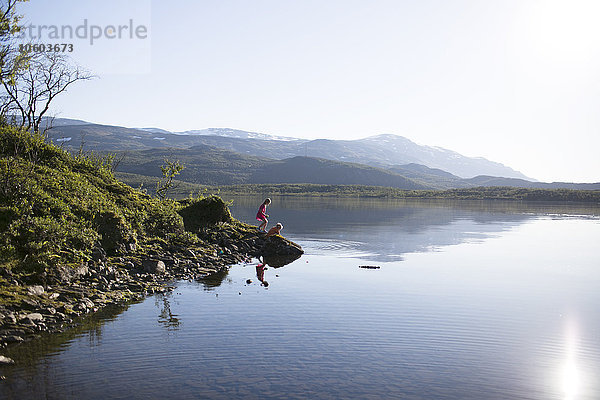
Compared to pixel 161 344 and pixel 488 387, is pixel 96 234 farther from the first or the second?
pixel 488 387

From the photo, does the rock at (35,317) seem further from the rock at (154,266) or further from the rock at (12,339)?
the rock at (154,266)

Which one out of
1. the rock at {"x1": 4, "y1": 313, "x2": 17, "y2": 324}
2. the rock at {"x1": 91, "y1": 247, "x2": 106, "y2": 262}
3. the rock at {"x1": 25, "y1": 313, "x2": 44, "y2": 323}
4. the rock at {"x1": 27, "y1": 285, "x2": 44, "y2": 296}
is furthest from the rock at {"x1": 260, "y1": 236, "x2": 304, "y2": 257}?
the rock at {"x1": 4, "y1": 313, "x2": 17, "y2": 324}

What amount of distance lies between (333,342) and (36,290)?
863 cm

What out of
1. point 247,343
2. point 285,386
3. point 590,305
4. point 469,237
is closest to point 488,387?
point 285,386

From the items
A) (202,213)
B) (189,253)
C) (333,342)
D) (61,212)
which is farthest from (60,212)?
(333,342)

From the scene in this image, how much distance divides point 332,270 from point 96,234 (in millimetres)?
11401

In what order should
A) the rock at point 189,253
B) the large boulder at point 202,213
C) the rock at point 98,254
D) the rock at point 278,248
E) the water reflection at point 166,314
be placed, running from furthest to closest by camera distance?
the rock at point 278,248, the large boulder at point 202,213, the rock at point 189,253, the rock at point 98,254, the water reflection at point 166,314

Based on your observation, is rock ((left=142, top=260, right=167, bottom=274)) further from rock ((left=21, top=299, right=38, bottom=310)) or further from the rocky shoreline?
rock ((left=21, top=299, right=38, bottom=310))

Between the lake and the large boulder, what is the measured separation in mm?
5123

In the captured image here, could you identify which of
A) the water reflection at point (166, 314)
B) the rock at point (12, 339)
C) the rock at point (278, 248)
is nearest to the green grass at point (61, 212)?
the rock at point (12, 339)

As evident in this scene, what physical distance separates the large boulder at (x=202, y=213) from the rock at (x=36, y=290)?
1304 centimetres

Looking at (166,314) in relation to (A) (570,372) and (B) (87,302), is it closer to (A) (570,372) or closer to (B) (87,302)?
(B) (87,302)

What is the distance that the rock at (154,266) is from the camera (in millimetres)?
19844

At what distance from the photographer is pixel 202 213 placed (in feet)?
93.3
